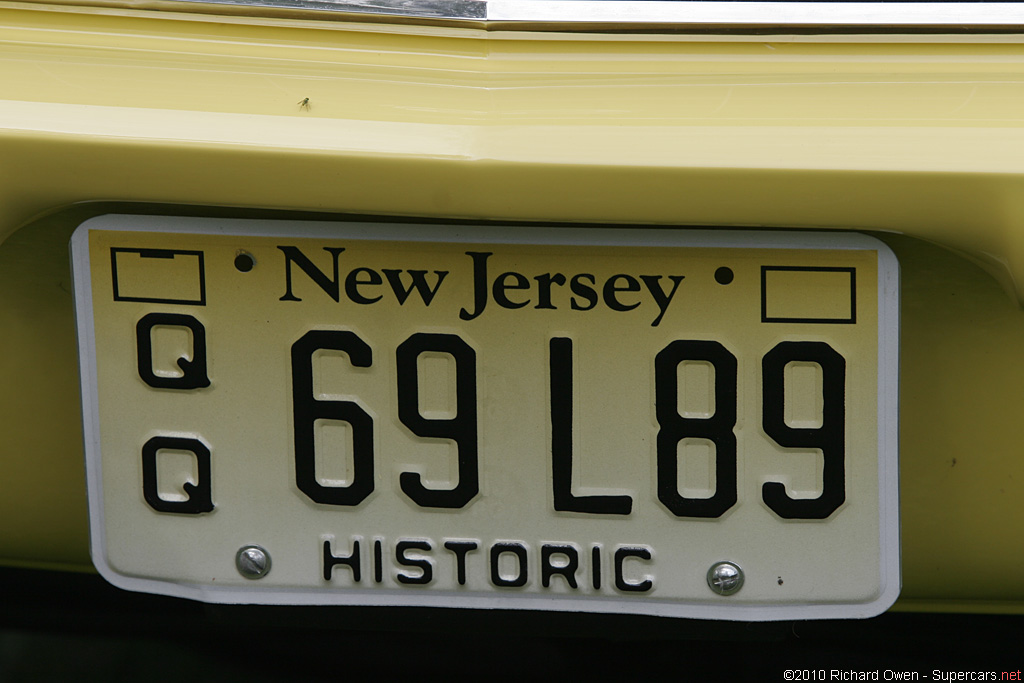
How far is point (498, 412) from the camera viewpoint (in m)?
1.14

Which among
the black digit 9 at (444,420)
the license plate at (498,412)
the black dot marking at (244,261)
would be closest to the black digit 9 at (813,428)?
the license plate at (498,412)

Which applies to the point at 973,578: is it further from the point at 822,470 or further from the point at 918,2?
the point at 918,2

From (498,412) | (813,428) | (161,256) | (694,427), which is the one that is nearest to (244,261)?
(161,256)

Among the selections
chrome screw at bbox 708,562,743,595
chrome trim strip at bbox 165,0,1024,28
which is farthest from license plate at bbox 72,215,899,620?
chrome trim strip at bbox 165,0,1024,28

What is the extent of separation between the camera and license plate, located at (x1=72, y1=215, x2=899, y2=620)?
1.09m

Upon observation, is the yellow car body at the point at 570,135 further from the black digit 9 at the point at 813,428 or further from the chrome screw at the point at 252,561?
the chrome screw at the point at 252,561

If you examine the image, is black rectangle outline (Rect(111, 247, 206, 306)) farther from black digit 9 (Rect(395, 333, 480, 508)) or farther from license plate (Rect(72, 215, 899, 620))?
black digit 9 (Rect(395, 333, 480, 508))

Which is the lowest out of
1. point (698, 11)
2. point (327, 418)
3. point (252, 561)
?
point (252, 561)

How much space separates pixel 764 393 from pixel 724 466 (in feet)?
0.31

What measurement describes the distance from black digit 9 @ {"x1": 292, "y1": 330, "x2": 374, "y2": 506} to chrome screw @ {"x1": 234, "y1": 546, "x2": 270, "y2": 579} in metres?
0.10

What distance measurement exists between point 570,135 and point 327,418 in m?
0.43

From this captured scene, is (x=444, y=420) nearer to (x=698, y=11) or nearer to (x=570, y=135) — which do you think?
(x=570, y=135)

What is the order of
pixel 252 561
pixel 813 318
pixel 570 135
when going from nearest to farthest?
1. pixel 570 135
2. pixel 813 318
3. pixel 252 561

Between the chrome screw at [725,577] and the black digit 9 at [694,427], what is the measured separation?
0.22 feet
